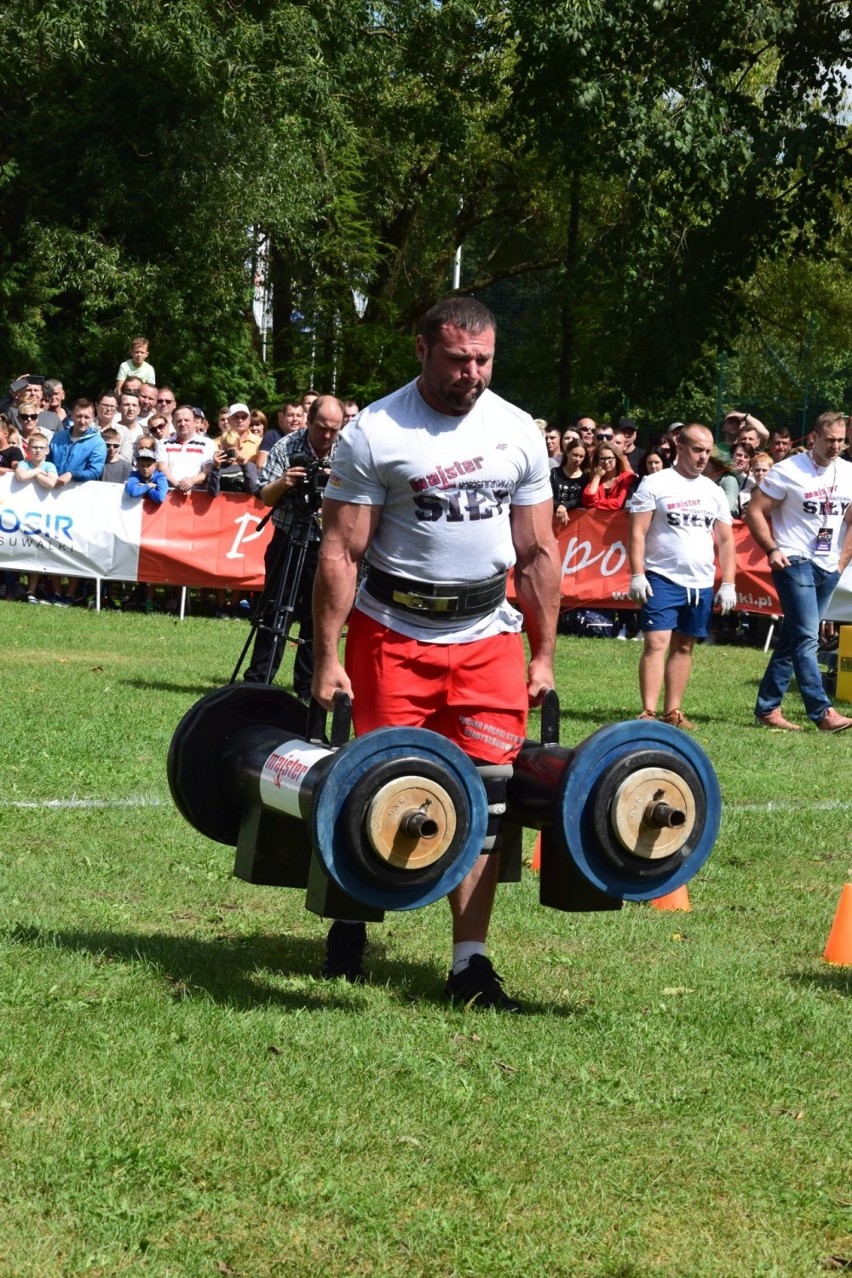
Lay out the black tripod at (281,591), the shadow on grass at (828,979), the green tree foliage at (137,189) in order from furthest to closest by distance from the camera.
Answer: the green tree foliage at (137,189), the black tripod at (281,591), the shadow on grass at (828,979)

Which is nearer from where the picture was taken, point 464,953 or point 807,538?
point 464,953

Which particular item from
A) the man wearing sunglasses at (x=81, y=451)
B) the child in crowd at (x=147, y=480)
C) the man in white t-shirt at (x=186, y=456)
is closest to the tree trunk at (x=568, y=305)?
the man in white t-shirt at (x=186, y=456)

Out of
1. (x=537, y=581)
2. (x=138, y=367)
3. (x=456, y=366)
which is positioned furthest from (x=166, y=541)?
(x=456, y=366)

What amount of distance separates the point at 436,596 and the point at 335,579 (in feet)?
1.05

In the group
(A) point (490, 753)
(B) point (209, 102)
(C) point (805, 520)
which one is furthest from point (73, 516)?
(A) point (490, 753)

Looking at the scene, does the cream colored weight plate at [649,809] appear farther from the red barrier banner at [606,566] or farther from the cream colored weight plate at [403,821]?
the red barrier banner at [606,566]

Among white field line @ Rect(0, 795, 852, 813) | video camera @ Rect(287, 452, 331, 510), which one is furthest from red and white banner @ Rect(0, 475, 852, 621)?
white field line @ Rect(0, 795, 852, 813)

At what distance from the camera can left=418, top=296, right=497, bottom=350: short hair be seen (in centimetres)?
521

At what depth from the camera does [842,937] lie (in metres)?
6.31

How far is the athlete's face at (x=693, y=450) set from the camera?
12.0 meters

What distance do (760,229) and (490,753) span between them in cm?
2372

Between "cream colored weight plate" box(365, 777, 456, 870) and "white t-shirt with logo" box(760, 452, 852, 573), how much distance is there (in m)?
7.86

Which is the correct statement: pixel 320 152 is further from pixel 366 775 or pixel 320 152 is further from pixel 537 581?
pixel 366 775

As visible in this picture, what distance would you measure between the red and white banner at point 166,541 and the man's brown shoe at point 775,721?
5.72 meters
